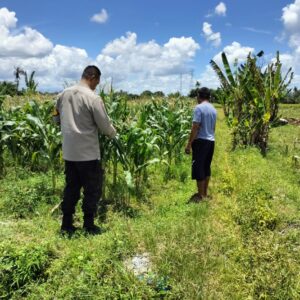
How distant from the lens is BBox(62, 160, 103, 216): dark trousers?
4605mm

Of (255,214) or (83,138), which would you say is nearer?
(83,138)

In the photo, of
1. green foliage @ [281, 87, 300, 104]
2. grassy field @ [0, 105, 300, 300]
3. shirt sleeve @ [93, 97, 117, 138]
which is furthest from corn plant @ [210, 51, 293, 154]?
green foliage @ [281, 87, 300, 104]

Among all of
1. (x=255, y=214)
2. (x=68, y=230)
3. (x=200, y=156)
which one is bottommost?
(x=68, y=230)

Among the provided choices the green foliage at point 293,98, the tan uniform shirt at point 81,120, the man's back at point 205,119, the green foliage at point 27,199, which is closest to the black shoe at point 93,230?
the tan uniform shirt at point 81,120

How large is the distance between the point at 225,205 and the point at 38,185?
110 inches

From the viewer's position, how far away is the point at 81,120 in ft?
14.7

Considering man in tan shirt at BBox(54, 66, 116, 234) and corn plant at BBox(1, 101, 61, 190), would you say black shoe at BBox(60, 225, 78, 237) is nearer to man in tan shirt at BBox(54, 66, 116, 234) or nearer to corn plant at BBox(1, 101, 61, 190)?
man in tan shirt at BBox(54, 66, 116, 234)

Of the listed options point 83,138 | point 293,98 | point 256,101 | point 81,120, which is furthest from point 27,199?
point 293,98

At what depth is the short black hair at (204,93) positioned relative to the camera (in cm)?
590

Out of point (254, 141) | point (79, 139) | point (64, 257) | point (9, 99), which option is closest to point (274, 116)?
point (254, 141)

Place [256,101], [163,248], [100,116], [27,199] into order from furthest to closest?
1. [256,101]
2. [27,199]
3. [100,116]
4. [163,248]

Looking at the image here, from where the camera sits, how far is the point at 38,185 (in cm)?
604

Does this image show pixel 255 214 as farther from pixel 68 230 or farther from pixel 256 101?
pixel 256 101

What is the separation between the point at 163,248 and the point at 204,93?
9.00 feet
